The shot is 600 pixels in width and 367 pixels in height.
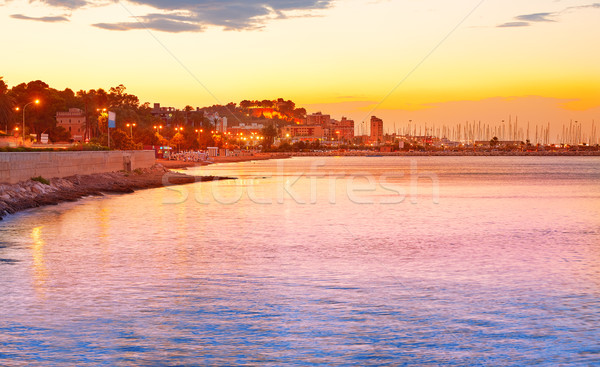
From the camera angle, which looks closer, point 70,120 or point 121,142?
point 121,142

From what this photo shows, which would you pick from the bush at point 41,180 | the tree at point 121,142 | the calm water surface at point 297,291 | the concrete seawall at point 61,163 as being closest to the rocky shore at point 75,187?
the bush at point 41,180

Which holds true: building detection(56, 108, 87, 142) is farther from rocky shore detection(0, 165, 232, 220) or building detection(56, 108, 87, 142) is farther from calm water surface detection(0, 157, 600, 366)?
calm water surface detection(0, 157, 600, 366)

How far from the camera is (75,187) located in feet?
174

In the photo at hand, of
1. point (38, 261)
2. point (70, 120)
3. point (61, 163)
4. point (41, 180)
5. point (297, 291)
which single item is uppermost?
point (70, 120)

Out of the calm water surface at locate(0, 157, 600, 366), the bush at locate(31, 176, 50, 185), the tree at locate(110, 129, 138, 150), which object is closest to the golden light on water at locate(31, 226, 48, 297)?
the calm water surface at locate(0, 157, 600, 366)

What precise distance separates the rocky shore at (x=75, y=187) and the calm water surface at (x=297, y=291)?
3973 mm

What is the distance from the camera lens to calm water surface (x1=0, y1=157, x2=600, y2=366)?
1198cm

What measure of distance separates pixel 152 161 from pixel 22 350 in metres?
81.5

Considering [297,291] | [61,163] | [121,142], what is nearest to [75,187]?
[61,163]

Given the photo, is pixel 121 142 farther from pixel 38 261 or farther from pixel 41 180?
pixel 38 261

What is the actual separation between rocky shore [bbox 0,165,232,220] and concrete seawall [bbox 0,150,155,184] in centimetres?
58

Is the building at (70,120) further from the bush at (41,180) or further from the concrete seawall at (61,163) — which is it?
the bush at (41,180)

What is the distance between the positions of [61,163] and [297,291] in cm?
4067

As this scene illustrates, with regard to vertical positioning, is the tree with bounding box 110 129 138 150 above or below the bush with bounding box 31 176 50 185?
above
